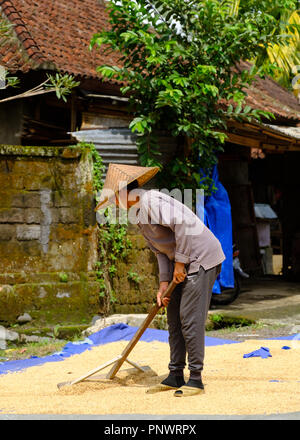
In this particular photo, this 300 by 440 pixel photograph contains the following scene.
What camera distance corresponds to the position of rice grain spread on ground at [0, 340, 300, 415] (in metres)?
3.83

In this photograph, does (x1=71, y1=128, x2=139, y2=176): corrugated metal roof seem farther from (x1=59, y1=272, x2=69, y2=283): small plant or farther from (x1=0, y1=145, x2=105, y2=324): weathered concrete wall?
(x1=59, y1=272, x2=69, y2=283): small plant

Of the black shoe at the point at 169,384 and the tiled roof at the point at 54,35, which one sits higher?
the tiled roof at the point at 54,35

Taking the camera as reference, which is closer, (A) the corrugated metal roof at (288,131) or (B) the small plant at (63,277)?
(B) the small plant at (63,277)

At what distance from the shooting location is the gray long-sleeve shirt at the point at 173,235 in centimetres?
434

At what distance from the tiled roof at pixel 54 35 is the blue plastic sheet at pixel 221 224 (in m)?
2.63

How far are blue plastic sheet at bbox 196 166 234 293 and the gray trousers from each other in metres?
4.24

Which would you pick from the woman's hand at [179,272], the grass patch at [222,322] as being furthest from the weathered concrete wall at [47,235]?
the woman's hand at [179,272]

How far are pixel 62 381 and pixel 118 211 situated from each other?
3035 mm

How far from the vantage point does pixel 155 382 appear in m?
4.87

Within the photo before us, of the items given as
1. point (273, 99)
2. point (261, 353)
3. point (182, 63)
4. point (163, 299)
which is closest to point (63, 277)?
point (261, 353)

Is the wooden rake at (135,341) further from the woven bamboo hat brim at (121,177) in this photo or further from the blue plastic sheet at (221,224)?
the blue plastic sheet at (221,224)

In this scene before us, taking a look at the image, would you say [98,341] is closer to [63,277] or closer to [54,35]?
[63,277]

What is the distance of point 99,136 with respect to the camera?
25.7ft

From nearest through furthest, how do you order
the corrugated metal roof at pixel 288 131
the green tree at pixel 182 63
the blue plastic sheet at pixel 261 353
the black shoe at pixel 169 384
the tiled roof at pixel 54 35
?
the black shoe at pixel 169 384, the blue plastic sheet at pixel 261 353, the green tree at pixel 182 63, the tiled roof at pixel 54 35, the corrugated metal roof at pixel 288 131
